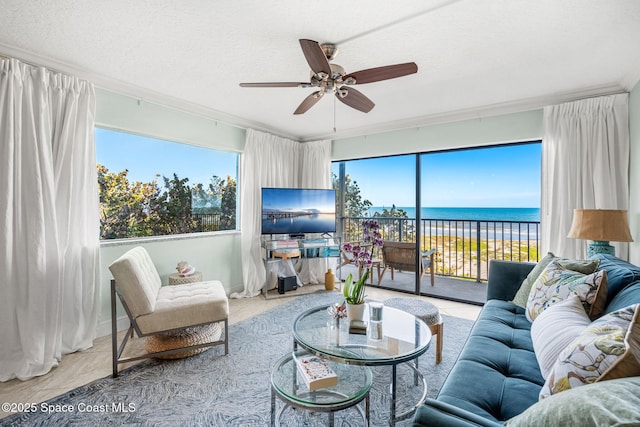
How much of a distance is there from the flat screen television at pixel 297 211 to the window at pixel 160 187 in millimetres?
504

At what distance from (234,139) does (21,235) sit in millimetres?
2407

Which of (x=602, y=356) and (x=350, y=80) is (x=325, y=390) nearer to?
(x=602, y=356)

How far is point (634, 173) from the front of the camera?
2564 mm

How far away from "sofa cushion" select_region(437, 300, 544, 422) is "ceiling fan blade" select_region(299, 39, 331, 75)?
184 cm

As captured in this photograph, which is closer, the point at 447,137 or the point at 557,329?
the point at 557,329

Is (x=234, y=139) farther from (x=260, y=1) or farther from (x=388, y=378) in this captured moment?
(x=388, y=378)

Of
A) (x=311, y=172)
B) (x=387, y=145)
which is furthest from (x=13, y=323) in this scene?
(x=387, y=145)

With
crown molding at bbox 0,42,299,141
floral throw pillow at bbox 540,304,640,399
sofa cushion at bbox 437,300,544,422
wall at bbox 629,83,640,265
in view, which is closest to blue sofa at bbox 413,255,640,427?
sofa cushion at bbox 437,300,544,422

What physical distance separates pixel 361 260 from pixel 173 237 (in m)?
2.47

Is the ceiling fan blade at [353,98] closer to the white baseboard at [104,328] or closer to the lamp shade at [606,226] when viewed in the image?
the lamp shade at [606,226]

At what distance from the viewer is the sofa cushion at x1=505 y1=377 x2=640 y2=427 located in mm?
565

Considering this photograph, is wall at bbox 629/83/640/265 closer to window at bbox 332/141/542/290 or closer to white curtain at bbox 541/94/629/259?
white curtain at bbox 541/94/629/259

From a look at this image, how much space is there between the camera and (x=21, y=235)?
221 centimetres

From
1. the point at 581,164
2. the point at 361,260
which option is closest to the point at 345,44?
the point at 361,260
